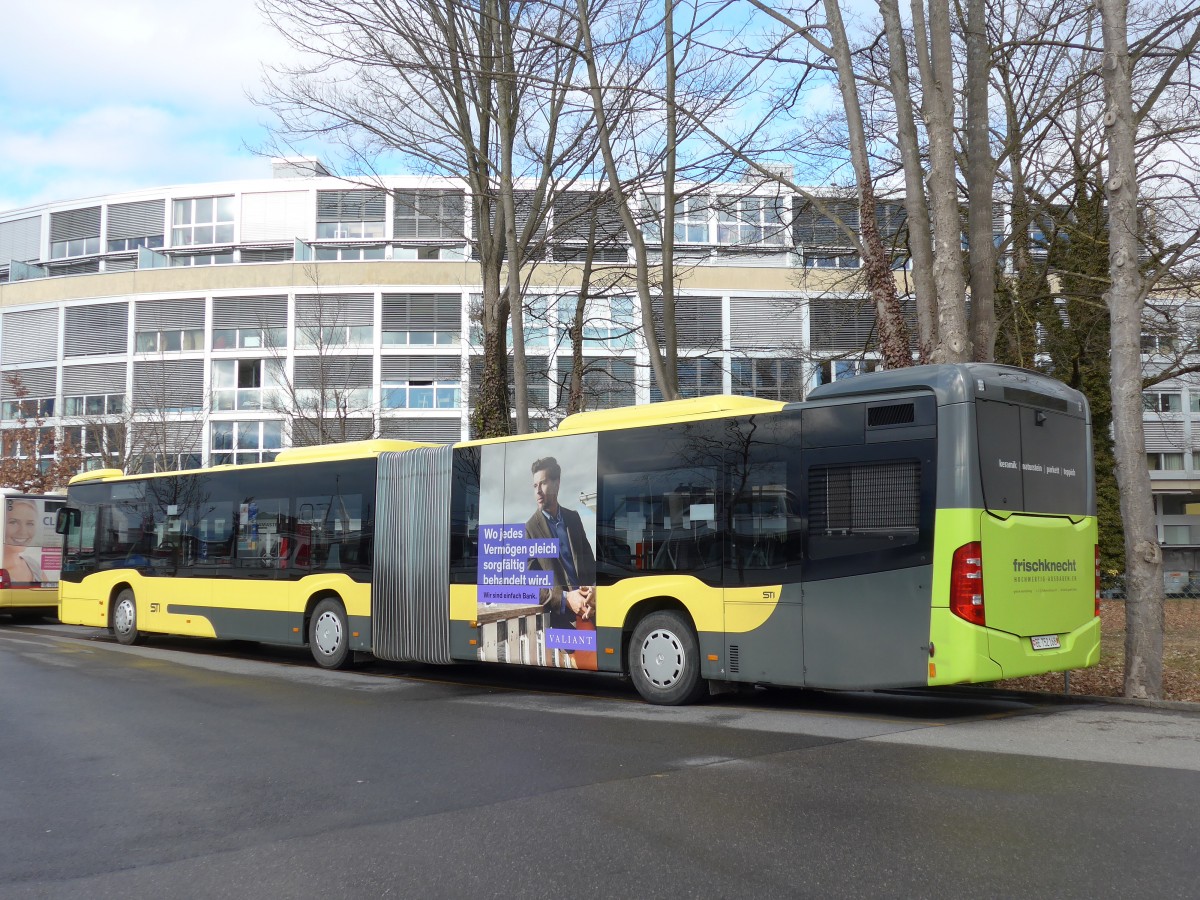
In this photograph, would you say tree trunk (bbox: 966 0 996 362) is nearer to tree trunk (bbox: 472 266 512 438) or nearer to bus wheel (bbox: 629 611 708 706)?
bus wheel (bbox: 629 611 708 706)

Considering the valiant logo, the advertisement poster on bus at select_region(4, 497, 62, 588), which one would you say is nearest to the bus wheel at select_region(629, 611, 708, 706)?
the valiant logo

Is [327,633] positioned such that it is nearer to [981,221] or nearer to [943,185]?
[943,185]

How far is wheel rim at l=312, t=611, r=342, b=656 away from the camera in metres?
15.1

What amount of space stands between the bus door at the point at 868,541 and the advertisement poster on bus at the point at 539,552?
282 cm

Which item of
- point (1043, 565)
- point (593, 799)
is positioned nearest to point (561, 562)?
point (1043, 565)

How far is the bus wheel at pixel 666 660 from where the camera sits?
11.0 metres

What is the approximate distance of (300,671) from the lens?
1477 cm

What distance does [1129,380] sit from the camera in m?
10.9

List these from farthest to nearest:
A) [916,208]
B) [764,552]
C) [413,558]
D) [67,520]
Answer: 1. [67,520]
2. [413,558]
3. [916,208]
4. [764,552]

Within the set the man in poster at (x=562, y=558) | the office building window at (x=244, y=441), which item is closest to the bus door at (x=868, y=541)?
the man in poster at (x=562, y=558)

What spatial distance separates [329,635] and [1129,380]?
10.4m

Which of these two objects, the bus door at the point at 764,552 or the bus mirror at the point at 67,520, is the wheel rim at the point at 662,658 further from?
the bus mirror at the point at 67,520

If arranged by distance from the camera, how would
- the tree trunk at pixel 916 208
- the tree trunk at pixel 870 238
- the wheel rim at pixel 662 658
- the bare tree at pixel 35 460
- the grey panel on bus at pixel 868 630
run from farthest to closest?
1. the bare tree at pixel 35 460
2. the tree trunk at pixel 870 238
3. the tree trunk at pixel 916 208
4. the wheel rim at pixel 662 658
5. the grey panel on bus at pixel 868 630

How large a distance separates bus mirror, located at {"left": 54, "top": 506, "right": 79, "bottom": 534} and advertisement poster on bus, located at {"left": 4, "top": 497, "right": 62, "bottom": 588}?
147 inches
